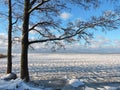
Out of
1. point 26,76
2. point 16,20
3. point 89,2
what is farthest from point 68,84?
point 16,20

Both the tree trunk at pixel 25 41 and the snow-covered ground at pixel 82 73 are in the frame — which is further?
the tree trunk at pixel 25 41

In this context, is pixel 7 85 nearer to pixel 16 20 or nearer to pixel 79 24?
pixel 79 24

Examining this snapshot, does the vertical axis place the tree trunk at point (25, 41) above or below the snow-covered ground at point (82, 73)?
above

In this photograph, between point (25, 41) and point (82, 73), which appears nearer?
point (25, 41)

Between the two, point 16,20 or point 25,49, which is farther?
point 16,20

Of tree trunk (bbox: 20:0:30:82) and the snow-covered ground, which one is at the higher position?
tree trunk (bbox: 20:0:30:82)

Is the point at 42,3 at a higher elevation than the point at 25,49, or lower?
higher

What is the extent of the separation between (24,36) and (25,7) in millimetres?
1577

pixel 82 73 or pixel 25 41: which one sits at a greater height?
pixel 25 41

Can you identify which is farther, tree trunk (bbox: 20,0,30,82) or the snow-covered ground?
tree trunk (bbox: 20,0,30,82)

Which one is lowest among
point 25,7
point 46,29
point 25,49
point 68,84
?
point 68,84

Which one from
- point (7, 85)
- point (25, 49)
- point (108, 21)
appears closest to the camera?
point (7, 85)

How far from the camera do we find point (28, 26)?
16828 millimetres

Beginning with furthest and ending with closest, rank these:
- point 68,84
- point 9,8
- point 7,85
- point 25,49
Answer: point 9,8
point 25,49
point 68,84
point 7,85
